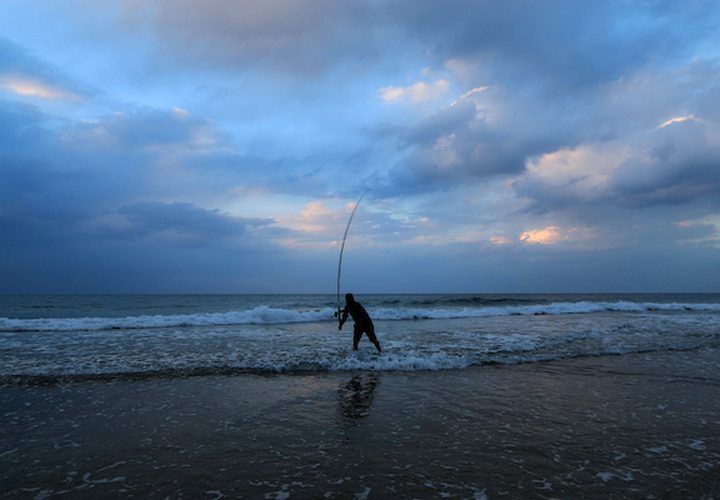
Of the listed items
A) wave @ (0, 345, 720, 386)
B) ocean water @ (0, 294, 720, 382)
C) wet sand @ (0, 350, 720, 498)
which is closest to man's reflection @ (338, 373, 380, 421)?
wet sand @ (0, 350, 720, 498)

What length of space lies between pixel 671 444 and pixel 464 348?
334 inches

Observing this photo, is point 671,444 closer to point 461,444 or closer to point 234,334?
point 461,444

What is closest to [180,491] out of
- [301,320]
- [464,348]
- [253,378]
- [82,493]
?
[82,493]

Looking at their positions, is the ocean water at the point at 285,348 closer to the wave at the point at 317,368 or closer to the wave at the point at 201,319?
the wave at the point at 317,368

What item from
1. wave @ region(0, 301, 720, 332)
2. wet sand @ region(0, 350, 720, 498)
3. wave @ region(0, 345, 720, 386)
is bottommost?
wave @ region(0, 301, 720, 332)

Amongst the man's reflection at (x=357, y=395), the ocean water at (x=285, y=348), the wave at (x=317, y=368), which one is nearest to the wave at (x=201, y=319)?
the ocean water at (x=285, y=348)

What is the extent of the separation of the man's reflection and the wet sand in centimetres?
5

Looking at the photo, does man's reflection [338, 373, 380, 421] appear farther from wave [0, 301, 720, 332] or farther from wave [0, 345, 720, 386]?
wave [0, 301, 720, 332]

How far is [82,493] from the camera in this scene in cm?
445

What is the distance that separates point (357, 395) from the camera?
8.34 metres

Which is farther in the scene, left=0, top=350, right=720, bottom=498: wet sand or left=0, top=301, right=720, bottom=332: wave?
left=0, top=301, right=720, bottom=332: wave

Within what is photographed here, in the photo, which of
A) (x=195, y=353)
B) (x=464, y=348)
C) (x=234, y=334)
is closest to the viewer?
(x=195, y=353)

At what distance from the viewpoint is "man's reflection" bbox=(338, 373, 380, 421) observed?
7.17 meters

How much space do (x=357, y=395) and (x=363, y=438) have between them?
7.89 ft
